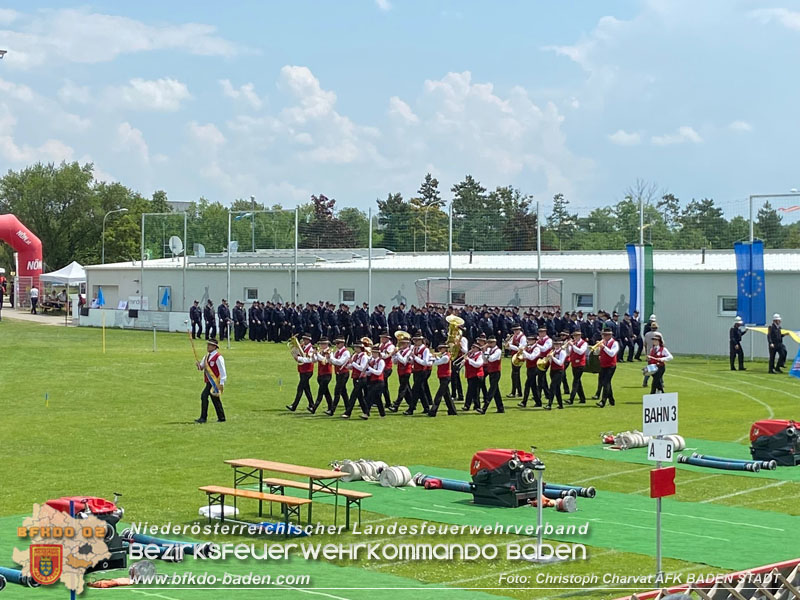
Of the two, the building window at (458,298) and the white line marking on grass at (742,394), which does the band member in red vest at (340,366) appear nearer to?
the white line marking on grass at (742,394)

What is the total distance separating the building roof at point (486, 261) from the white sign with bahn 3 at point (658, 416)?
3004cm

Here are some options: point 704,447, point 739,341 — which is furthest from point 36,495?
point 739,341

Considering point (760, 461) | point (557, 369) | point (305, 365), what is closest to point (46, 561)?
point (760, 461)

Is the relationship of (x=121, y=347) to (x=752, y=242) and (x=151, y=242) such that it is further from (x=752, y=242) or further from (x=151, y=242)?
(x=752, y=242)

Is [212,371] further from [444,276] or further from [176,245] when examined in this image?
[176,245]

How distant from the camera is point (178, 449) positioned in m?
19.8

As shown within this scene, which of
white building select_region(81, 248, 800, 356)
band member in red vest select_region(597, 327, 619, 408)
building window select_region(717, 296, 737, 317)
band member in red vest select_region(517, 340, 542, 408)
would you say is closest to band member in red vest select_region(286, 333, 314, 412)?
band member in red vest select_region(517, 340, 542, 408)

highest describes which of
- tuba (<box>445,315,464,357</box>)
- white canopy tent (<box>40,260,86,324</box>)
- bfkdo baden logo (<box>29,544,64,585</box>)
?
white canopy tent (<box>40,260,86,324</box>)

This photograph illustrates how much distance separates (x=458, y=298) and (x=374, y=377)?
2238 centimetres

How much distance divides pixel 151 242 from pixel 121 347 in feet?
57.8

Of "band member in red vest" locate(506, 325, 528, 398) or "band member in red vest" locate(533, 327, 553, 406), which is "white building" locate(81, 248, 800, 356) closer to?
"band member in red vest" locate(506, 325, 528, 398)

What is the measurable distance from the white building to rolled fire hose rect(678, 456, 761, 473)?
23.0 m

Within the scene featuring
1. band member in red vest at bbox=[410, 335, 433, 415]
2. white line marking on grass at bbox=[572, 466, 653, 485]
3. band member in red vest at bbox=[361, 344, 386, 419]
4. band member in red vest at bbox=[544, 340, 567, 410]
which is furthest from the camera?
band member in red vest at bbox=[544, 340, 567, 410]

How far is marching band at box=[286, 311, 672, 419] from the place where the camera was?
24.9 metres
